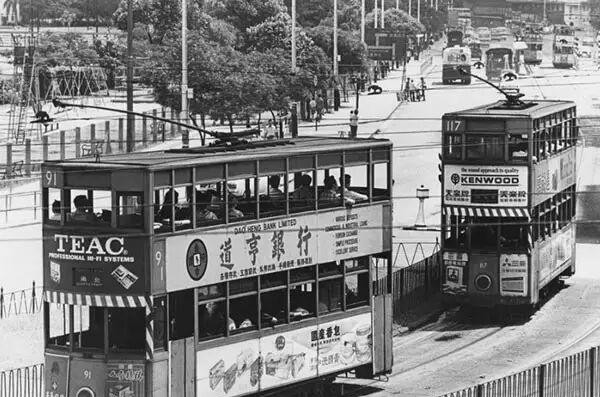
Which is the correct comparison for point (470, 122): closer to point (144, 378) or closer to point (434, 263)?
point (434, 263)

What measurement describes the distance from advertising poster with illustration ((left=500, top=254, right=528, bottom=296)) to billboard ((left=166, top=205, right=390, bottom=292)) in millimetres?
8367

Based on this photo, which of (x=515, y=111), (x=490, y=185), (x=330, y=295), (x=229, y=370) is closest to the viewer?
(x=229, y=370)

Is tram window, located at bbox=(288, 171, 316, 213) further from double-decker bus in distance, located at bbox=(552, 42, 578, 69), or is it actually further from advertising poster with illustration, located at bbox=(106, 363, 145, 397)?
double-decker bus in distance, located at bbox=(552, 42, 578, 69)

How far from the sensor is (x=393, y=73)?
12744 centimetres

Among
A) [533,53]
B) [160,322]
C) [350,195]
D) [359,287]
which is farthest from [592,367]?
[533,53]

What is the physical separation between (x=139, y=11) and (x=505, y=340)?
5668cm

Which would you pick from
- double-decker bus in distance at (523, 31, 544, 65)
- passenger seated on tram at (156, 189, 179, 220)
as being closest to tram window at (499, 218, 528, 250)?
passenger seated on tram at (156, 189, 179, 220)

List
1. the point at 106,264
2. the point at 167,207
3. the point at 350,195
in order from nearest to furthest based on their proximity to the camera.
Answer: the point at 106,264, the point at 167,207, the point at 350,195

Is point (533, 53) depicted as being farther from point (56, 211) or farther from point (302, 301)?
point (56, 211)

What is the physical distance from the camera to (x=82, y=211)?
25.2 m

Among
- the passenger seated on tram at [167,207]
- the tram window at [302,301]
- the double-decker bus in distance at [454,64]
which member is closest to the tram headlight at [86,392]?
the passenger seated on tram at [167,207]

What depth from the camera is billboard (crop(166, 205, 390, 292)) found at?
84.0 ft

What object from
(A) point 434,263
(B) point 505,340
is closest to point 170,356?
(B) point 505,340

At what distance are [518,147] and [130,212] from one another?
14.6 metres
